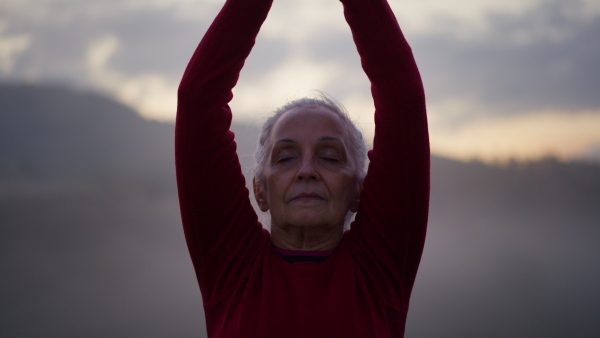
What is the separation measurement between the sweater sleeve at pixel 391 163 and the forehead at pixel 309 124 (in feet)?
0.44

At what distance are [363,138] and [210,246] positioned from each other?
0.56 metres

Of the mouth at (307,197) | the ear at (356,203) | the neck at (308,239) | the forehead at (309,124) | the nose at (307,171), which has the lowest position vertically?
the neck at (308,239)

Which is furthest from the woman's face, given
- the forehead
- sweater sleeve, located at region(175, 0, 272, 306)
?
sweater sleeve, located at region(175, 0, 272, 306)

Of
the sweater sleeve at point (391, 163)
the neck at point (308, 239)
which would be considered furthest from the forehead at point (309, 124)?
the neck at point (308, 239)

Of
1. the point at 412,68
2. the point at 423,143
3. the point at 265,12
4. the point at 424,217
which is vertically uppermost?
the point at 265,12

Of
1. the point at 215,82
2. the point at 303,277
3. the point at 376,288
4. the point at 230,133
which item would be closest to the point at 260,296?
the point at 303,277

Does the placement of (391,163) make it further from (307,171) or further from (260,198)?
(260,198)

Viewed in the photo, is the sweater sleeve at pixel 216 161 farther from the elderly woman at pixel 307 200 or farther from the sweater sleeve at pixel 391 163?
the sweater sleeve at pixel 391 163

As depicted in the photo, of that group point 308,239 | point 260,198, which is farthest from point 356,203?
point 260,198

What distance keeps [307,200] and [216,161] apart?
0.25m

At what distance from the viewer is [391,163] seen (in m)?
1.35

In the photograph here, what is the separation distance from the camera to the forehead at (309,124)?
4.77 feet

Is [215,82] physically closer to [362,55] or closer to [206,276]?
[362,55]

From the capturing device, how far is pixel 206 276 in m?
1.44
